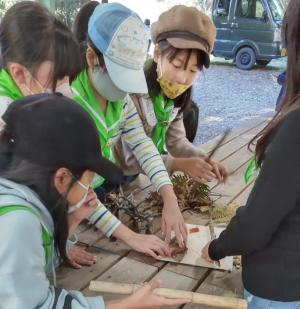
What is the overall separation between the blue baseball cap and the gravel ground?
2302 mm

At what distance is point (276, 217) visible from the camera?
805 mm

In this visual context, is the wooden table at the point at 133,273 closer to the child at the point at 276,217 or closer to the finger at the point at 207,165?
the child at the point at 276,217

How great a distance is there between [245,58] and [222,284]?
725 cm

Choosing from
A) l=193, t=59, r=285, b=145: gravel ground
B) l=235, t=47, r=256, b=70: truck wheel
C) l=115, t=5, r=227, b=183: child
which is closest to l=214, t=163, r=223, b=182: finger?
l=115, t=5, r=227, b=183: child

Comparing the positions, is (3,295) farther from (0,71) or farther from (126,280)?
(0,71)

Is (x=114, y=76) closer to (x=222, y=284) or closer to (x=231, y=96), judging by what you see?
(x=222, y=284)

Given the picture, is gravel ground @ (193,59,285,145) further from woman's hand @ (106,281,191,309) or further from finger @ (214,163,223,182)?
woman's hand @ (106,281,191,309)

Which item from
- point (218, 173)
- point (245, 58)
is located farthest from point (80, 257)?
point (245, 58)

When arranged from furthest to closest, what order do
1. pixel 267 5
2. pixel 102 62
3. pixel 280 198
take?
pixel 267 5, pixel 102 62, pixel 280 198

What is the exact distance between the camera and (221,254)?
38.4 inches

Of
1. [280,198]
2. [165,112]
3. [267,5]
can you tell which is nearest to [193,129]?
[165,112]

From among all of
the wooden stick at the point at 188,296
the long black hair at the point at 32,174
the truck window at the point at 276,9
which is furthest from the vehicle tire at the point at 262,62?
the long black hair at the point at 32,174

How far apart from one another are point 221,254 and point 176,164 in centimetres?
56

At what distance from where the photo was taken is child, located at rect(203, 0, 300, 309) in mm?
764
